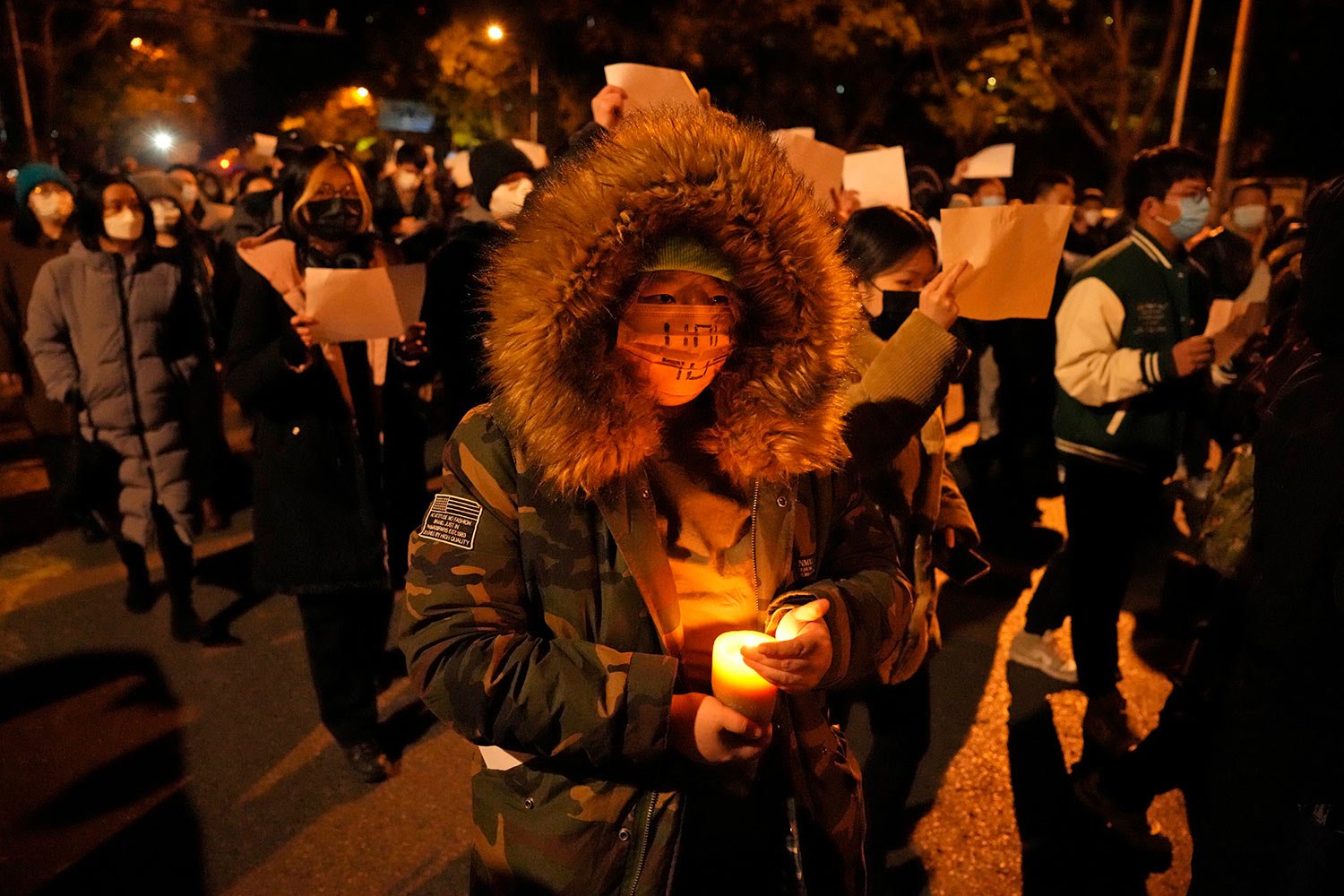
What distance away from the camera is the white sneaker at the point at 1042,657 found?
14.2 ft

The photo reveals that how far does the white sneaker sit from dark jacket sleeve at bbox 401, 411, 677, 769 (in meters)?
3.42

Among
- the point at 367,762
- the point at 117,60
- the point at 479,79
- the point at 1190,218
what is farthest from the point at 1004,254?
the point at 117,60

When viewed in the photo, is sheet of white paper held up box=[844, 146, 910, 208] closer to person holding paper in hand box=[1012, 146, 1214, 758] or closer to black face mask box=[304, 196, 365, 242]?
person holding paper in hand box=[1012, 146, 1214, 758]

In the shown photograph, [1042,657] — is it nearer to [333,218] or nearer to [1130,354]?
[1130,354]

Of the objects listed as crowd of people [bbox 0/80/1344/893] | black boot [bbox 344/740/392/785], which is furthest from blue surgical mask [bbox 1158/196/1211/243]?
black boot [bbox 344/740/392/785]

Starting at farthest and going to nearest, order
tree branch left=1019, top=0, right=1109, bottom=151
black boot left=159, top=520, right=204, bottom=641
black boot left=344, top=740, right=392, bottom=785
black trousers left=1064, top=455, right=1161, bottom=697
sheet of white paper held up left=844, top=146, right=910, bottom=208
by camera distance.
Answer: tree branch left=1019, top=0, right=1109, bottom=151
sheet of white paper held up left=844, top=146, right=910, bottom=208
black boot left=159, top=520, right=204, bottom=641
black trousers left=1064, top=455, right=1161, bottom=697
black boot left=344, top=740, right=392, bottom=785

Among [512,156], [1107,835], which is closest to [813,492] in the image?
[1107,835]

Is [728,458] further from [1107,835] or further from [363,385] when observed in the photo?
[1107,835]

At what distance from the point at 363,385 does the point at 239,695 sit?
1.69 meters

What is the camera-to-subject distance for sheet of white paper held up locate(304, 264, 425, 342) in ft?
9.23

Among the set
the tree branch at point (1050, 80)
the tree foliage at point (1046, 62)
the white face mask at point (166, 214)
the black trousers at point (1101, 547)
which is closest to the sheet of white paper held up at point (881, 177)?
the black trousers at point (1101, 547)

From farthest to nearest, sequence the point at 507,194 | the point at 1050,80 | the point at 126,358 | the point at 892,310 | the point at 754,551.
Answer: the point at 1050,80, the point at 507,194, the point at 126,358, the point at 892,310, the point at 754,551

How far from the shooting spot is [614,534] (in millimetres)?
1576

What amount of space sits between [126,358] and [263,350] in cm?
181
